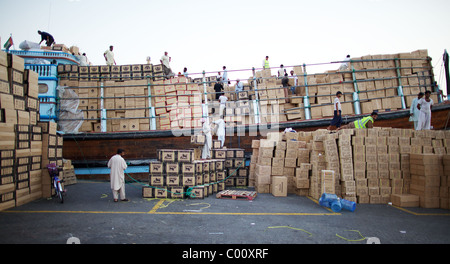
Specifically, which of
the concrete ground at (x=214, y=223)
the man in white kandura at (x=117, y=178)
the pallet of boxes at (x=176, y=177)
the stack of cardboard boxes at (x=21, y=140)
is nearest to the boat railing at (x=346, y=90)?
the stack of cardboard boxes at (x=21, y=140)

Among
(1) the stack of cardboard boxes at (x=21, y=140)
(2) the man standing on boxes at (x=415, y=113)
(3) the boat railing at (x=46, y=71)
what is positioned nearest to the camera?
(1) the stack of cardboard boxes at (x=21, y=140)

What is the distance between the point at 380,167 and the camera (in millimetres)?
6238

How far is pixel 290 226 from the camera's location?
13.7ft

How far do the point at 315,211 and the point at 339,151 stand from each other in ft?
6.31

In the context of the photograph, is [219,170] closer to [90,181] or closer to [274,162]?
[274,162]

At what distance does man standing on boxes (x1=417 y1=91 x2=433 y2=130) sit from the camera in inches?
310

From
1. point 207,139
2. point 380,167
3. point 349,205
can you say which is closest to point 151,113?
point 207,139

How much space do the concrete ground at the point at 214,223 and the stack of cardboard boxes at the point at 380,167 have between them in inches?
16.4

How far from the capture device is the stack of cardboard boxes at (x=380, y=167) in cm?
568

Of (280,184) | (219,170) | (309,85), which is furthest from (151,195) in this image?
(309,85)

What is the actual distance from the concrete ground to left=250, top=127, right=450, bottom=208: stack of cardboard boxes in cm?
42

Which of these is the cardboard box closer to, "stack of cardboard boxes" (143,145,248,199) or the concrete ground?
the concrete ground

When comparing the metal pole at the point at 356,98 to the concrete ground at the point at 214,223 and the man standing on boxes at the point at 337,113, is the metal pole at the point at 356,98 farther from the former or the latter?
the concrete ground at the point at 214,223

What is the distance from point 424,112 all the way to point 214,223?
804 cm
